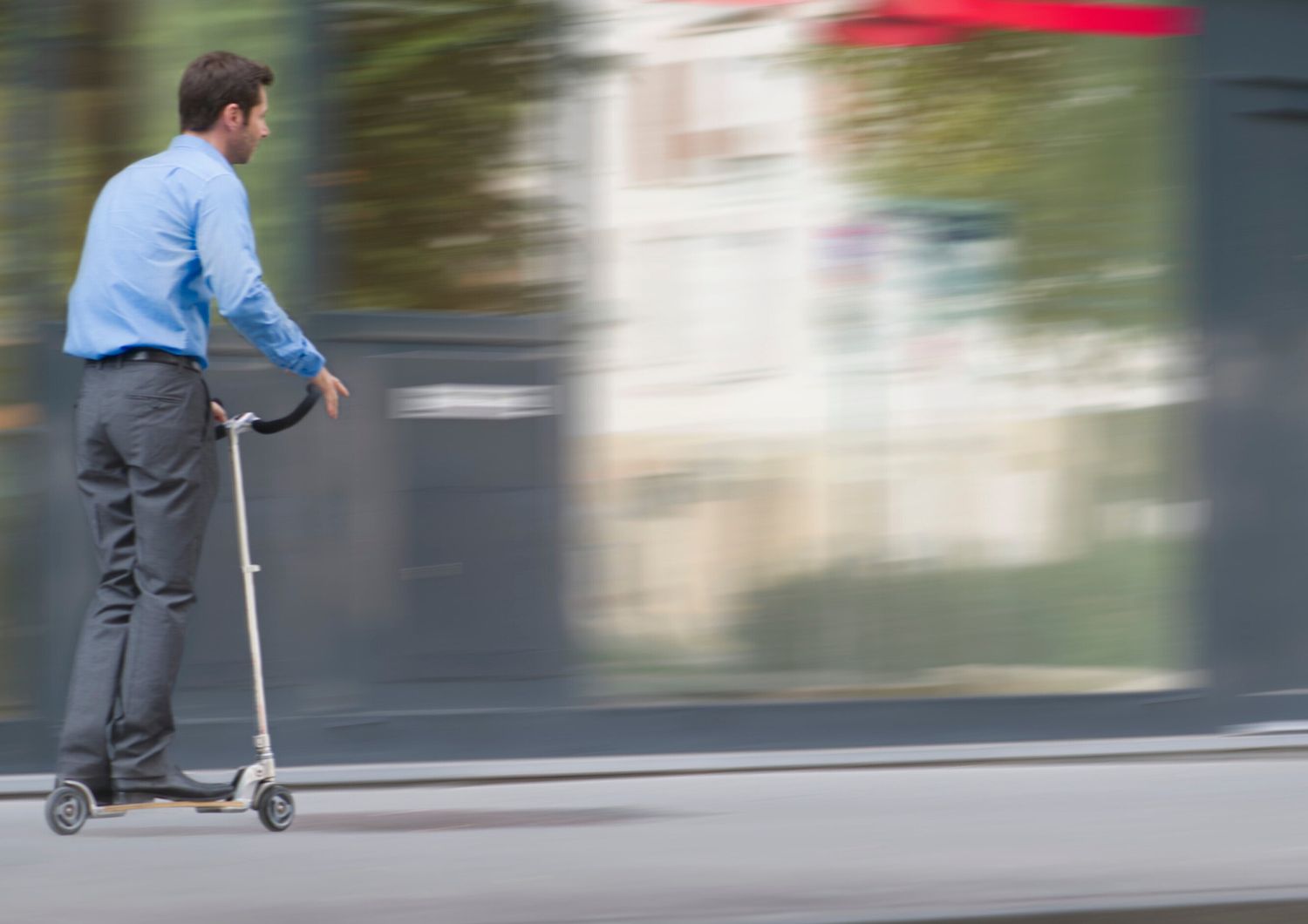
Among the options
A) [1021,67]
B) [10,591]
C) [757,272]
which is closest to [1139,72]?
[1021,67]

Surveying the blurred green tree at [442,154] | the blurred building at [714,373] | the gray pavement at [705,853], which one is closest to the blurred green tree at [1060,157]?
the blurred building at [714,373]

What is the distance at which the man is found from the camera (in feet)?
14.3

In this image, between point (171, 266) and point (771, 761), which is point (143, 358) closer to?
point (171, 266)

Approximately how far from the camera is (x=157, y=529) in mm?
4406

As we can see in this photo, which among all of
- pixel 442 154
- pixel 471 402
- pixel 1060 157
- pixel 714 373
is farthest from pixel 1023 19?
pixel 471 402

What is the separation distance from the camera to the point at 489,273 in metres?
5.80

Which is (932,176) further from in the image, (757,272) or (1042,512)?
(1042,512)

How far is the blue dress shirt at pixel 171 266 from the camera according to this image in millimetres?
4328

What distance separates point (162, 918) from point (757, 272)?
10.5ft

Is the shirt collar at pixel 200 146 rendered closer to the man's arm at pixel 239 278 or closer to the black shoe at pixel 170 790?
the man's arm at pixel 239 278

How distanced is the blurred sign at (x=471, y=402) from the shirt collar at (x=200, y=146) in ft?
4.24

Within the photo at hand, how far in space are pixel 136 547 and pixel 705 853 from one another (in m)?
1.67

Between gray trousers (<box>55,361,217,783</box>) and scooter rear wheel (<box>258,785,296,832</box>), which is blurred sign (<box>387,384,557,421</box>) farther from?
scooter rear wheel (<box>258,785,296,832</box>)

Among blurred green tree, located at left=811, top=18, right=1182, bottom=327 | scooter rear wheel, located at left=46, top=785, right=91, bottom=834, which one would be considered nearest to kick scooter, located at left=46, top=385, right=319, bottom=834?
scooter rear wheel, located at left=46, top=785, right=91, bottom=834
